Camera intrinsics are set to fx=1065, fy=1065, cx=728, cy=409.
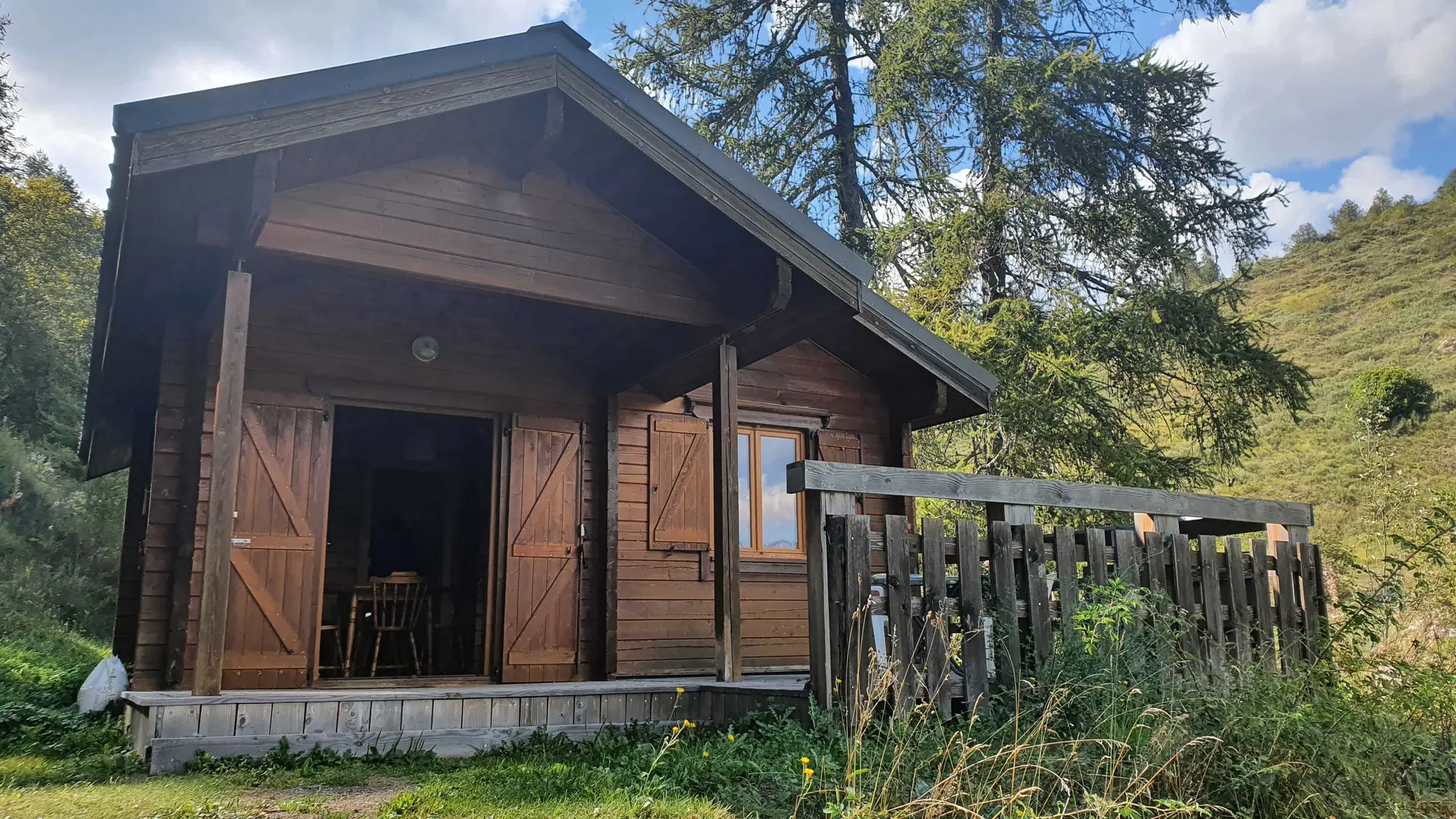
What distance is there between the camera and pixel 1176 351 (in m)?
13.7

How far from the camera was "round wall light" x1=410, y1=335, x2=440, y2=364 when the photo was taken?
7.29 metres

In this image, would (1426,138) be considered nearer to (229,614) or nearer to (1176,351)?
(1176,351)

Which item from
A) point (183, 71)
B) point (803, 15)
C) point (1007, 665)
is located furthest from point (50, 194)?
point (1007, 665)

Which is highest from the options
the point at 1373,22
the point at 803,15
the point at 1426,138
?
the point at 1373,22

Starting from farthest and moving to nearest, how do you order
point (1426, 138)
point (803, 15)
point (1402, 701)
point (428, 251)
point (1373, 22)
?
1. point (1373, 22)
2. point (1426, 138)
3. point (803, 15)
4. point (428, 251)
5. point (1402, 701)

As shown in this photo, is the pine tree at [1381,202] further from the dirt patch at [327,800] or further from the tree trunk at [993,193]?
the dirt patch at [327,800]

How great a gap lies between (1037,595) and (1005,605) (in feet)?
0.59

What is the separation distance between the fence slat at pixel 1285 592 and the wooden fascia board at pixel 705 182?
2737 mm

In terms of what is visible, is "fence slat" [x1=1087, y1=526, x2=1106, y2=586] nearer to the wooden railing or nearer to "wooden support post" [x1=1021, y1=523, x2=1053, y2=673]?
the wooden railing

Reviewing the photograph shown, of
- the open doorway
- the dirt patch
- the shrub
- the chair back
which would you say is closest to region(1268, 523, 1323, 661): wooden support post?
the dirt patch

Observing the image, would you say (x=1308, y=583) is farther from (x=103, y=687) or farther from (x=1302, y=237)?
(x=1302, y=237)

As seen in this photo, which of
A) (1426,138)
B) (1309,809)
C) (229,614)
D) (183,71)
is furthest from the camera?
(1426,138)

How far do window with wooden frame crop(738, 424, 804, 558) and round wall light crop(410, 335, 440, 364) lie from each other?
2.55m

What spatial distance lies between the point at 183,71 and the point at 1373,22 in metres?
65.6
